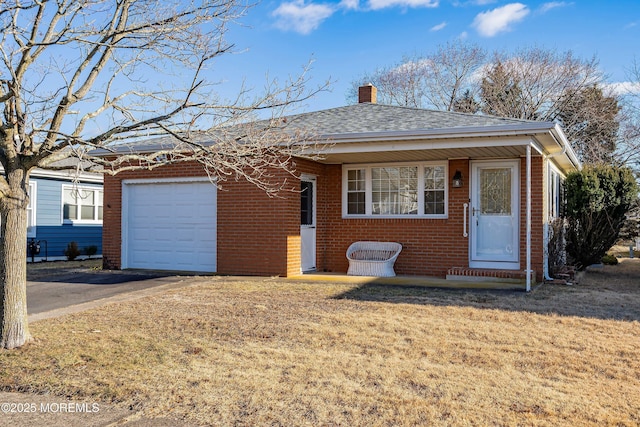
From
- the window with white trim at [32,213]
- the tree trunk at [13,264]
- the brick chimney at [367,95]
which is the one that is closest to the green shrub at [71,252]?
the window with white trim at [32,213]

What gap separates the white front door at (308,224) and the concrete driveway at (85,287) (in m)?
2.53

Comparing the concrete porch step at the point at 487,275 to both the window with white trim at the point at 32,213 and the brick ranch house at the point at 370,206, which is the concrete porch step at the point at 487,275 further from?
the window with white trim at the point at 32,213

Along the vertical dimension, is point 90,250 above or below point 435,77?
below

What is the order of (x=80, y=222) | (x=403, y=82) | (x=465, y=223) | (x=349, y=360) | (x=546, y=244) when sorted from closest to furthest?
(x=349, y=360), (x=546, y=244), (x=465, y=223), (x=80, y=222), (x=403, y=82)

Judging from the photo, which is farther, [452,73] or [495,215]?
[452,73]

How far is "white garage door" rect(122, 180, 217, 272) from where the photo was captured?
42.1ft

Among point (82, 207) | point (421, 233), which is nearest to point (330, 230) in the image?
point (421, 233)

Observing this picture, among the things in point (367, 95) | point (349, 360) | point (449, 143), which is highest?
point (367, 95)

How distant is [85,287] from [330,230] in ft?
17.5

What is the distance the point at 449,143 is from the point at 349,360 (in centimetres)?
607

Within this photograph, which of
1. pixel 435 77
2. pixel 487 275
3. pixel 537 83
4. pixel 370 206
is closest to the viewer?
pixel 487 275

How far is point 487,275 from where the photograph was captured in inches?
440

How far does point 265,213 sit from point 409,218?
121 inches

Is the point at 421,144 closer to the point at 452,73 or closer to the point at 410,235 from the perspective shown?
the point at 410,235
